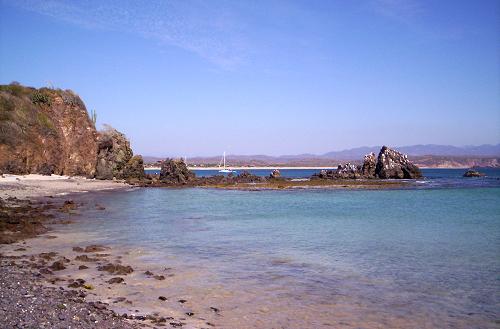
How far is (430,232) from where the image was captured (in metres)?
24.7

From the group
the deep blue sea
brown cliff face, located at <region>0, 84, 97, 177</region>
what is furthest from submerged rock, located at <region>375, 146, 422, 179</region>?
the deep blue sea

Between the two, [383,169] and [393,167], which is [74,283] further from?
[393,167]

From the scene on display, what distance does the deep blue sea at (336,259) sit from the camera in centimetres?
1077

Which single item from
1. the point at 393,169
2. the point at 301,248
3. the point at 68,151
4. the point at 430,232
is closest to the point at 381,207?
the point at 430,232

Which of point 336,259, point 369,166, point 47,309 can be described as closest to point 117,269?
point 47,309

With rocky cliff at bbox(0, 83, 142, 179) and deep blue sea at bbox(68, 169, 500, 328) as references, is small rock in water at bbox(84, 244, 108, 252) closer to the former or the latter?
deep blue sea at bbox(68, 169, 500, 328)

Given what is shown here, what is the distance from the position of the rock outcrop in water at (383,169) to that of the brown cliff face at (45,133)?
4325 cm

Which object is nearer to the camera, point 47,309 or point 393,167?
point 47,309

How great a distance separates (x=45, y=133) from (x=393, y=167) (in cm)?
6309

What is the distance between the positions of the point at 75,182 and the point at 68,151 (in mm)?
8223

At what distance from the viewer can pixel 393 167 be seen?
89.8 m

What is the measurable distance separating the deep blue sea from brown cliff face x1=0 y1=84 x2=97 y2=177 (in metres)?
23.2

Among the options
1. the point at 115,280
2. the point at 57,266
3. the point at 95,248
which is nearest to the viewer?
the point at 115,280

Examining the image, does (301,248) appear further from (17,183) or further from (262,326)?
(17,183)
